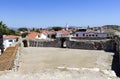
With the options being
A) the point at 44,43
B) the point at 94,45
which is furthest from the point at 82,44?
the point at 44,43

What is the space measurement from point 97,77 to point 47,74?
184 cm

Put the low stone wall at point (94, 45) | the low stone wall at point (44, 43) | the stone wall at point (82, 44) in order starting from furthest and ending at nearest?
the low stone wall at point (44, 43) < the stone wall at point (82, 44) < the low stone wall at point (94, 45)

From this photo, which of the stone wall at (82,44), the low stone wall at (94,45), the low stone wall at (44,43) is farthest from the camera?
the low stone wall at (44,43)

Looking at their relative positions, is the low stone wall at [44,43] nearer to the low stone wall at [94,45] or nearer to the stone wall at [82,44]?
the stone wall at [82,44]

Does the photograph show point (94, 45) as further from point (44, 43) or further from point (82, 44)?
point (44, 43)

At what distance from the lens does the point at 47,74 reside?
8.74 m

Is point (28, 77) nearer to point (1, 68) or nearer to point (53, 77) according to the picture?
point (53, 77)

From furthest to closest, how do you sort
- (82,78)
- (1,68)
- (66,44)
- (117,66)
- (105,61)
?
1. (66,44)
2. (105,61)
3. (117,66)
4. (1,68)
5. (82,78)

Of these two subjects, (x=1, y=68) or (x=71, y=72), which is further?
(x=1, y=68)

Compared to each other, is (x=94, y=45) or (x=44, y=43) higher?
(x=94, y=45)

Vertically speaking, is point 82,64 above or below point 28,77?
below

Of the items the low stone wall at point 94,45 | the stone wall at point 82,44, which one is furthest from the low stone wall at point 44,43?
the low stone wall at point 94,45

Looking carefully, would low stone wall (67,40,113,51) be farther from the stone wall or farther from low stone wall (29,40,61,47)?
low stone wall (29,40,61,47)

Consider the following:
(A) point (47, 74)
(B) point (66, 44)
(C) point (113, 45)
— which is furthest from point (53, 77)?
(B) point (66, 44)
